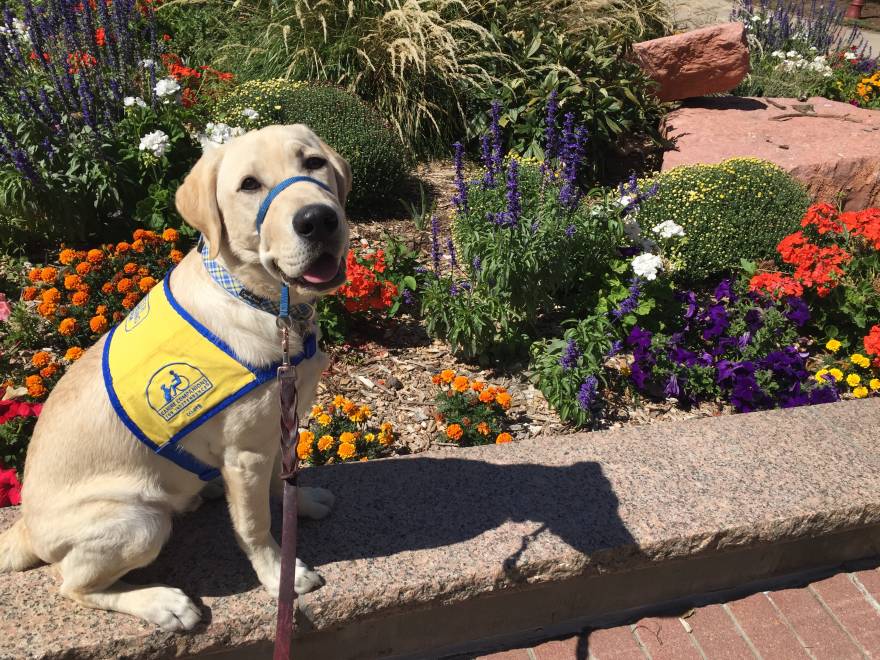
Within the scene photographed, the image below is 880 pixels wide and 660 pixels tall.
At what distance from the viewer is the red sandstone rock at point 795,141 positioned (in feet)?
18.5

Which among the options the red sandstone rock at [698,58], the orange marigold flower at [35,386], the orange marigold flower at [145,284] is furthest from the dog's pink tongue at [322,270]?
the red sandstone rock at [698,58]

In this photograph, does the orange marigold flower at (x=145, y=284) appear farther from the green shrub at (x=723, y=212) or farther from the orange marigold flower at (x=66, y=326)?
the green shrub at (x=723, y=212)

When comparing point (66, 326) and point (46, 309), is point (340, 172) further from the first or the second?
point (46, 309)

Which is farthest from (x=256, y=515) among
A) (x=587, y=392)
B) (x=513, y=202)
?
(x=513, y=202)

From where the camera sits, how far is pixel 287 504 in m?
2.00

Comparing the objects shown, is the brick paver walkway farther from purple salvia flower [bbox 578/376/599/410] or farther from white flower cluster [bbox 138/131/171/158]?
white flower cluster [bbox 138/131/171/158]

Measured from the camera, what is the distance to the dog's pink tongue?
1.97 m

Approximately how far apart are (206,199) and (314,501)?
4.19ft

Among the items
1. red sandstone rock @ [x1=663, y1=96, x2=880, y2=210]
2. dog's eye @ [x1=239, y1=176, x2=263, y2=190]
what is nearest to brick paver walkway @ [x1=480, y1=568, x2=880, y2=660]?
dog's eye @ [x1=239, y1=176, x2=263, y2=190]

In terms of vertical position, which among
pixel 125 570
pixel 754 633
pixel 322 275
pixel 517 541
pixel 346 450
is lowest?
pixel 754 633

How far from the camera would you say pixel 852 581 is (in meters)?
3.08

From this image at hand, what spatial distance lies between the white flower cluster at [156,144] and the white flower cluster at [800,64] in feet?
23.1

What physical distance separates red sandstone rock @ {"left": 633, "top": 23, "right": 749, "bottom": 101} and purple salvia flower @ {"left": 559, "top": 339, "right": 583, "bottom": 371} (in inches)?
161

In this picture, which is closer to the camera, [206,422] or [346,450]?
[206,422]
